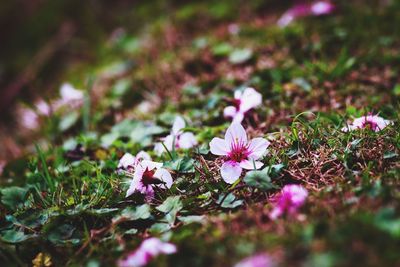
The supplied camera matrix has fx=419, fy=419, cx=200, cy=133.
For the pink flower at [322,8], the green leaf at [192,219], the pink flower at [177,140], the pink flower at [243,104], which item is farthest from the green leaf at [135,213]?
the pink flower at [322,8]

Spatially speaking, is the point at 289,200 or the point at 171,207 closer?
the point at 289,200

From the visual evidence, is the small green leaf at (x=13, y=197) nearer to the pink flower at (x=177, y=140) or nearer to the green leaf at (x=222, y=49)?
the pink flower at (x=177, y=140)

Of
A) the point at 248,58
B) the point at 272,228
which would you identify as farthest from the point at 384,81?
the point at 272,228

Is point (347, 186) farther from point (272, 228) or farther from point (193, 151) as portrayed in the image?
point (193, 151)

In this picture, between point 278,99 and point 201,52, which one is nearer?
point 278,99

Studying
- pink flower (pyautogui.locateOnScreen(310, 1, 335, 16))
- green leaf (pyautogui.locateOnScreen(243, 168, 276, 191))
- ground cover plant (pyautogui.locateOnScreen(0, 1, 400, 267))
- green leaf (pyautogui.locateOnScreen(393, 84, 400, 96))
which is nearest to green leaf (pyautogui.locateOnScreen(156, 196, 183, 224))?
ground cover plant (pyautogui.locateOnScreen(0, 1, 400, 267))

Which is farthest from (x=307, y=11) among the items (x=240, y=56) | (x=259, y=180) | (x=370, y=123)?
(x=259, y=180)

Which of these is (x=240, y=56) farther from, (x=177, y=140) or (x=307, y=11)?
(x=177, y=140)
